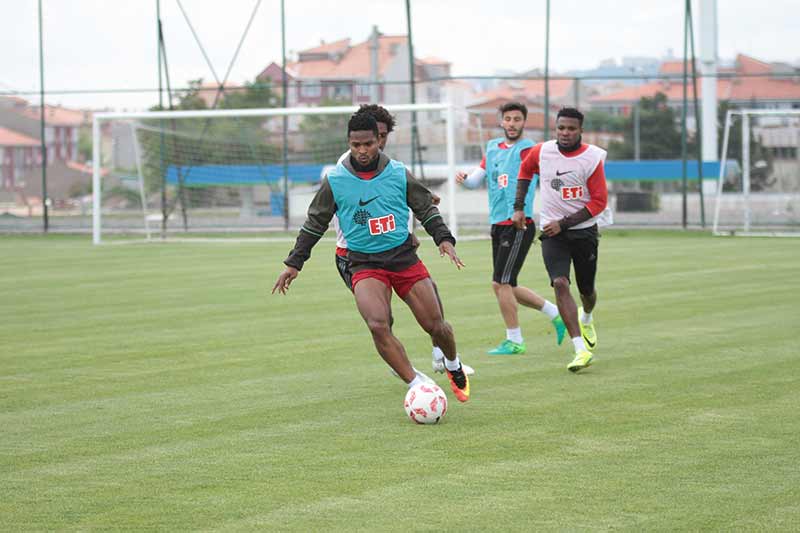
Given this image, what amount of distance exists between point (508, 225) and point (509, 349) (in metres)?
1.23

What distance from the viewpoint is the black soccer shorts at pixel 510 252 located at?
11.9 m

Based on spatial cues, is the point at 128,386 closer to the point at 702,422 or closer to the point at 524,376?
the point at 524,376

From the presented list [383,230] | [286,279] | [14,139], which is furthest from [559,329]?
[14,139]

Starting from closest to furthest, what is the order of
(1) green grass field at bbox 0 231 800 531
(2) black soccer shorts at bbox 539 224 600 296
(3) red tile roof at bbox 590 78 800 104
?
(1) green grass field at bbox 0 231 800 531
(2) black soccer shorts at bbox 539 224 600 296
(3) red tile roof at bbox 590 78 800 104

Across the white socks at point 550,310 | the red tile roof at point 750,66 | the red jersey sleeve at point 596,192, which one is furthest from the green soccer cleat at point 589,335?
the red tile roof at point 750,66

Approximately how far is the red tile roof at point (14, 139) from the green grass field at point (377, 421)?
23.7 meters

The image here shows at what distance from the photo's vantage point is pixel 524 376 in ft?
33.3

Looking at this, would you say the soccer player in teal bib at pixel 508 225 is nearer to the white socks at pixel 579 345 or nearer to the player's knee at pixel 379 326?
the white socks at pixel 579 345

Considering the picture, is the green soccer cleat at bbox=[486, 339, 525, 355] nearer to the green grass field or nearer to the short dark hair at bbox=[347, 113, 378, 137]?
the green grass field

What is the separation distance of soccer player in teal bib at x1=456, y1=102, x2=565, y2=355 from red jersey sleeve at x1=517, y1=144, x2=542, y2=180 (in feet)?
2.08

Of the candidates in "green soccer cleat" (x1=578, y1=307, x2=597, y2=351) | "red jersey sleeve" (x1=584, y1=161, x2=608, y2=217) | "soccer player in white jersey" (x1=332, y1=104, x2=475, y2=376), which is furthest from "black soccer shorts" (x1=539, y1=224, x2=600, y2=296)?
"soccer player in white jersey" (x1=332, y1=104, x2=475, y2=376)

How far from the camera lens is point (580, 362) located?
33.4 feet

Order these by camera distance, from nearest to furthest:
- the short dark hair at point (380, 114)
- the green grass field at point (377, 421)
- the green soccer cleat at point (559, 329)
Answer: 1. the green grass field at point (377, 421)
2. the short dark hair at point (380, 114)
3. the green soccer cleat at point (559, 329)

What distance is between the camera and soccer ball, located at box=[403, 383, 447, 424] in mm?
8141
